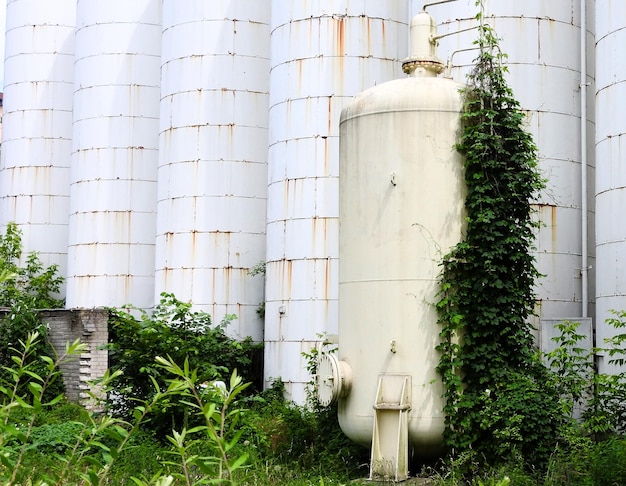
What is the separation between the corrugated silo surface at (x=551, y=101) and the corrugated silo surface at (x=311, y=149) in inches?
113

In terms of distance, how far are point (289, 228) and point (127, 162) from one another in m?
9.00

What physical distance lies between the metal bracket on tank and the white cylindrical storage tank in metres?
0.03

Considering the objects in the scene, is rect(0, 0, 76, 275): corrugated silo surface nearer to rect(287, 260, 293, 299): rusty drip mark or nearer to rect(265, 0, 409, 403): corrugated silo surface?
rect(265, 0, 409, 403): corrugated silo surface

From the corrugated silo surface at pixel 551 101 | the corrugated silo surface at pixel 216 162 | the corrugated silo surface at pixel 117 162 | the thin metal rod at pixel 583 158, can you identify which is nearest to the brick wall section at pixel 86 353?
the corrugated silo surface at pixel 216 162

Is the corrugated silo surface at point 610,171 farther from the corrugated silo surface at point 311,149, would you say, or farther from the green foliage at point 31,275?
the green foliage at point 31,275

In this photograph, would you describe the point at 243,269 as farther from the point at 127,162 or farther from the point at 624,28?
the point at 624,28

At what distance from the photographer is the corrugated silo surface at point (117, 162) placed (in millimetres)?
29078

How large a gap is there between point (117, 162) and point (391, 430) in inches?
706

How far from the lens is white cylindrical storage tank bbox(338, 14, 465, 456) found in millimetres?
13297

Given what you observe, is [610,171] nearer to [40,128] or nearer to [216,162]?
[216,162]

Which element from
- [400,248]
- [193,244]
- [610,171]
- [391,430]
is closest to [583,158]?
[610,171]

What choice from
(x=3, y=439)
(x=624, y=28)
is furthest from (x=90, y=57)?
(x=3, y=439)

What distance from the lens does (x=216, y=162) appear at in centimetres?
2497

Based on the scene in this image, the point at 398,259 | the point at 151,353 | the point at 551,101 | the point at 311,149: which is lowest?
the point at 151,353
